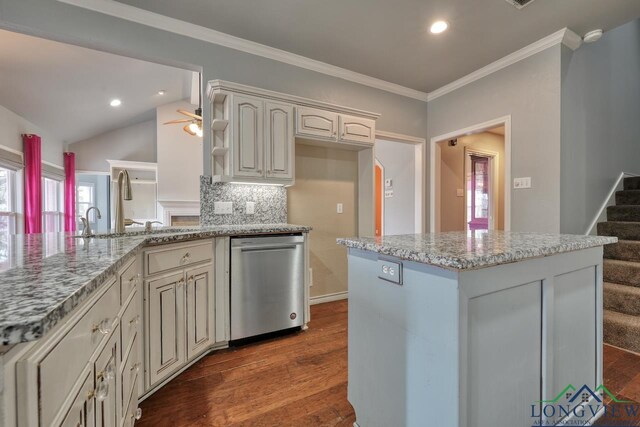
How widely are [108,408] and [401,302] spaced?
40.8 inches

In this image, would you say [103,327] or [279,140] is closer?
[103,327]

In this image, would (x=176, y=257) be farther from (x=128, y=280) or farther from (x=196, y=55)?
(x=196, y=55)

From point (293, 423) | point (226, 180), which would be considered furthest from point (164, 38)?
point (293, 423)

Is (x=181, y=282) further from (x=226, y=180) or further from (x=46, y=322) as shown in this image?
(x=46, y=322)

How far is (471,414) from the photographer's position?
0.95 meters

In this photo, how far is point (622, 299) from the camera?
2.37 m

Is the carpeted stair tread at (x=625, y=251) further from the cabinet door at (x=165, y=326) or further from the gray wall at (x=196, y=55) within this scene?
the cabinet door at (x=165, y=326)

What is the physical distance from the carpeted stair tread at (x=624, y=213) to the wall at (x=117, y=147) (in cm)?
814

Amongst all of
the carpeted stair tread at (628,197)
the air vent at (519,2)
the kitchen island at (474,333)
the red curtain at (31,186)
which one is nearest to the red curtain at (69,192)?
the red curtain at (31,186)

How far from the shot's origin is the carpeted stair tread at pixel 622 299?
7.56 ft

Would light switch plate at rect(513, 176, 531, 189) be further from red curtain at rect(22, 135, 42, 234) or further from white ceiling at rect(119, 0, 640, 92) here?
red curtain at rect(22, 135, 42, 234)

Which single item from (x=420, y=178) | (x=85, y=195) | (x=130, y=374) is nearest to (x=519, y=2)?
(x=420, y=178)

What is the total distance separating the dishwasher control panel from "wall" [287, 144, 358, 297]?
6.66 feet

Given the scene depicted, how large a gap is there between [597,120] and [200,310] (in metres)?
4.29
